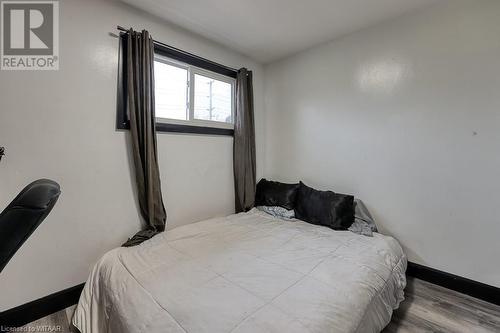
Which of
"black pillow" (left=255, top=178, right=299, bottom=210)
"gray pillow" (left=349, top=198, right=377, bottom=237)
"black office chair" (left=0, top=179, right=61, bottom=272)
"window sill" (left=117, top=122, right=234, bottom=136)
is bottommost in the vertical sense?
"gray pillow" (left=349, top=198, right=377, bottom=237)

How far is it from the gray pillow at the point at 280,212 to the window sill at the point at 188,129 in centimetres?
101

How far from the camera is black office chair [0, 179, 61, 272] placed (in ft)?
2.08

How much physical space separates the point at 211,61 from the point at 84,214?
192 cm

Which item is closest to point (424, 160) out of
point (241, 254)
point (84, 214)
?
point (241, 254)

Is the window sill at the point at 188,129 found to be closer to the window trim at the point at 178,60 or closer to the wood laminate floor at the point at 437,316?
the window trim at the point at 178,60

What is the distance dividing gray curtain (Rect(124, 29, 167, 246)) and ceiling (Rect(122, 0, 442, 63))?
41cm

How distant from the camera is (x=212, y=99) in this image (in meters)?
2.64

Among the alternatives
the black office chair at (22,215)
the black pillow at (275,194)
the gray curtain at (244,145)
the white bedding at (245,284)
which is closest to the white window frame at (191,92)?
the gray curtain at (244,145)

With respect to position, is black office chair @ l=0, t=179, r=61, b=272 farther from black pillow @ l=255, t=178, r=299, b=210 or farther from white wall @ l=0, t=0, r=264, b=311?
black pillow @ l=255, t=178, r=299, b=210

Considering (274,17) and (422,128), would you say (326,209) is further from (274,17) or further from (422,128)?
(274,17)

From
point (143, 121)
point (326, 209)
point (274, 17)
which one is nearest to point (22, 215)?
point (143, 121)

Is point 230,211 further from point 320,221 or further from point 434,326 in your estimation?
point 434,326

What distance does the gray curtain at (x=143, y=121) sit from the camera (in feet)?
6.13

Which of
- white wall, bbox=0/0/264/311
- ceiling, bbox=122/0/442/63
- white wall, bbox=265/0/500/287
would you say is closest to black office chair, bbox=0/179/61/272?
white wall, bbox=0/0/264/311
